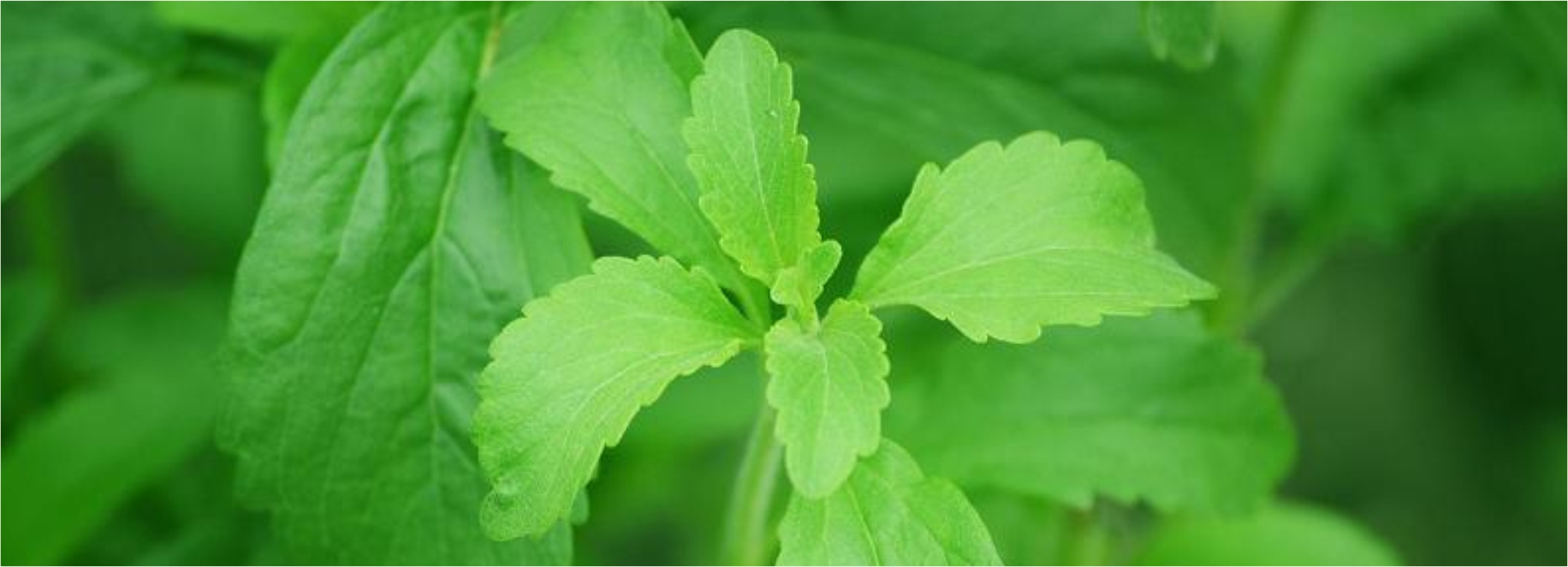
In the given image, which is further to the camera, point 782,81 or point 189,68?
point 189,68

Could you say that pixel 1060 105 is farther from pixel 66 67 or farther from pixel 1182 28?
pixel 66 67

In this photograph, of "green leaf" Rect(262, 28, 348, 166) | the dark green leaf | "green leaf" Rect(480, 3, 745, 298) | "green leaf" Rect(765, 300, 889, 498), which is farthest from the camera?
the dark green leaf

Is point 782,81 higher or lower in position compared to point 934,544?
higher

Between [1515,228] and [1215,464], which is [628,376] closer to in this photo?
[1215,464]

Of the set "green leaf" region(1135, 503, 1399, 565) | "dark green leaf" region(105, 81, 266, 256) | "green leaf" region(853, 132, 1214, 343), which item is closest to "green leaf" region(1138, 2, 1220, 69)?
"green leaf" region(853, 132, 1214, 343)

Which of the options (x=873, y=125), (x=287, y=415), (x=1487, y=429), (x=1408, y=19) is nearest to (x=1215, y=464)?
(x=873, y=125)

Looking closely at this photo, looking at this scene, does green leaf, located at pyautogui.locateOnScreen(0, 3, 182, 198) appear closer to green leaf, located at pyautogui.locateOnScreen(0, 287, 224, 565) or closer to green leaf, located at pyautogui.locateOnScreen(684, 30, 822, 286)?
green leaf, located at pyautogui.locateOnScreen(0, 287, 224, 565)
